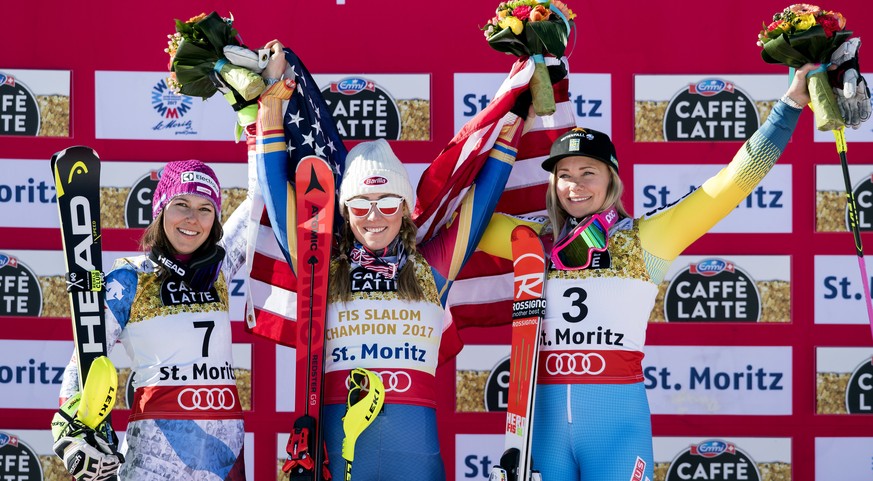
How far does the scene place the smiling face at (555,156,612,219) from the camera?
317cm

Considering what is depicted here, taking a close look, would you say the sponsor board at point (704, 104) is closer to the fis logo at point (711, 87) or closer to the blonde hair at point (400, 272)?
the fis logo at point (711, 87)

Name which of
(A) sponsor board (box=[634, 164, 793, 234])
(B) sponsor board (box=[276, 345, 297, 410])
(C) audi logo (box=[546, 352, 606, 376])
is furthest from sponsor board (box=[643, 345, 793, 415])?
(B) sponsor board (box=[276, 345, 297, 410])

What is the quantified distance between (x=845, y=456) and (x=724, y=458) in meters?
0.58

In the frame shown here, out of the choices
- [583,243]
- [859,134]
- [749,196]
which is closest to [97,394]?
[583,243]

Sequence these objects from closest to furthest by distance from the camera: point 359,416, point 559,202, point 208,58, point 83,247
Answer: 1. point 359,416
2. point 83,247
3. point 559,202
4. point 208,58

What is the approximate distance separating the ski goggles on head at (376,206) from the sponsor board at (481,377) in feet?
4.87

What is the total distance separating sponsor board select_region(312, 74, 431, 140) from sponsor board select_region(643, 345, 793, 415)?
164 centimetres

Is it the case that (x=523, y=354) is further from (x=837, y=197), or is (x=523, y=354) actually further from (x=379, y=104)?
(x=837, y=197)

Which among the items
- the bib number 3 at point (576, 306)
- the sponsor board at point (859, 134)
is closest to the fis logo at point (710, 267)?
the sponsor board at point (859, 134)

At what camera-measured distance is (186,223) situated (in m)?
3.12

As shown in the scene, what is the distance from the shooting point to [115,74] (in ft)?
14.4

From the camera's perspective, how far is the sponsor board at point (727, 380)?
4395mm

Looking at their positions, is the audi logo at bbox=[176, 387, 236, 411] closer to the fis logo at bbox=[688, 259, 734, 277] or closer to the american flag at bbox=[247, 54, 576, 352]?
the american flag at bbox=[247, 54, 576, 352]

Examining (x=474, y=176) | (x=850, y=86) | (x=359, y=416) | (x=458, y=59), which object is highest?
(x=458, y=59)
